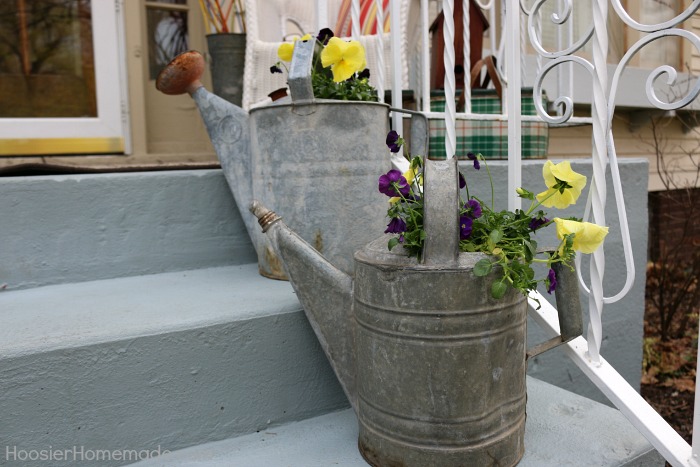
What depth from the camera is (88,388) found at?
1203mm

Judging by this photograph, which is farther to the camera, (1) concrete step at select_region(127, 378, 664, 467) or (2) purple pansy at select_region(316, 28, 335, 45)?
(2) purple pansy at select_region(316, 28, 335, 45)

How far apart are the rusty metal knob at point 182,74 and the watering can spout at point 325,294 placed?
2.72 feet

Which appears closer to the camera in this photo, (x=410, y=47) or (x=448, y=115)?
(x=448, y=115)

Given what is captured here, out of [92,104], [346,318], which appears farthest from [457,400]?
[92,104]

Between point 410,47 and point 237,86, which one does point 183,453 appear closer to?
point 237,86

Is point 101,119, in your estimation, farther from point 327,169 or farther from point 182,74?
point 327,169

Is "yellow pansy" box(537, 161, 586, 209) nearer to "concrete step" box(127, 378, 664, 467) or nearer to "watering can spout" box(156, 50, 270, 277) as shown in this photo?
"concrete step" box(127, 378, 664, 467)

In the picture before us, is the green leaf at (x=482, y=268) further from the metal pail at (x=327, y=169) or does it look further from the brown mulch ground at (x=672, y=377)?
the brown mulch ground at (x=672, y=377)

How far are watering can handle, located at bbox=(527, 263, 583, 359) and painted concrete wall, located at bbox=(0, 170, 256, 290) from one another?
46.6 inches

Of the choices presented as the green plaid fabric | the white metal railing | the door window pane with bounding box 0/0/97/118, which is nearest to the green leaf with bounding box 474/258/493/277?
the white metal railing

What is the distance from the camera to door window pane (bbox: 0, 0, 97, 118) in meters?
3.05

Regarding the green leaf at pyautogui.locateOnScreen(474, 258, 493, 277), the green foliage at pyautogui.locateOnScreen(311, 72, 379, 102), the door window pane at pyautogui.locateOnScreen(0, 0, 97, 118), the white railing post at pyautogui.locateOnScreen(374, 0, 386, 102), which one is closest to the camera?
the green leaf at pyautogui.locateOnScreen(474, 258, 493, 277)

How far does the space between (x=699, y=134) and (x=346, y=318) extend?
17.8 feet

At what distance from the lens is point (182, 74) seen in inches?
73.3
